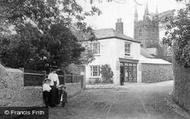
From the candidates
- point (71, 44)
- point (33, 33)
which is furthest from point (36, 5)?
point (71, 44)

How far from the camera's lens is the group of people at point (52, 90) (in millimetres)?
14180

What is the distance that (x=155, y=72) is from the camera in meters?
49.2

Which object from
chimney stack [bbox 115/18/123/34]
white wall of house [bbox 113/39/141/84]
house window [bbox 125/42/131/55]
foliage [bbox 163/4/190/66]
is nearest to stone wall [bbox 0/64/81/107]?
foliage [bbox 163/4/190/66]

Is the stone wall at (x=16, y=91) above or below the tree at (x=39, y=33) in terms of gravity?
below

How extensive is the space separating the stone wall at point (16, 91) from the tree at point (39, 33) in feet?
7.49

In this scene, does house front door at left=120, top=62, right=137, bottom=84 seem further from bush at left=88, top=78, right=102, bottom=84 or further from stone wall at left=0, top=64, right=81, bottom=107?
stone wall at left=0, top=64, right=81, bottom=107

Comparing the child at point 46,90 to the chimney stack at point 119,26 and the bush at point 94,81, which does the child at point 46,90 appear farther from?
the chimney stack at point 119,26

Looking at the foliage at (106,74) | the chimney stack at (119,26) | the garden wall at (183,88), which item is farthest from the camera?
the chimney stack at (119,26)

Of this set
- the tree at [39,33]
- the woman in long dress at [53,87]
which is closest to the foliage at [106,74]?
the tree at [39,33]

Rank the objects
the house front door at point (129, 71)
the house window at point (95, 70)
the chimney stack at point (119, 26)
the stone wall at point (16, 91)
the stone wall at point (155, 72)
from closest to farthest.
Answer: the stone wall at point (16, 91), the house window at point (95, 70), the house front door at point (129, 71), the stone wall at point (155, 72), the chimney stack at point (119, 26)

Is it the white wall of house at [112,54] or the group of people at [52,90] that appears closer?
the group of people at [52,90]

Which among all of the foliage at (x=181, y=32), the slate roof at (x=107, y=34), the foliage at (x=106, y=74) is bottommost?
the foliage at (x=106, y=74)

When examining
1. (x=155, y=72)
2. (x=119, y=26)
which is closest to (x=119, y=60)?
(x=119, y=26)

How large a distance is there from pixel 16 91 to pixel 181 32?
810 centimetres
